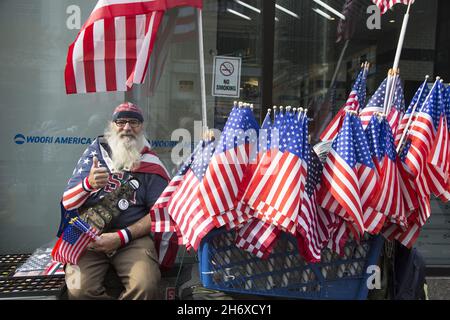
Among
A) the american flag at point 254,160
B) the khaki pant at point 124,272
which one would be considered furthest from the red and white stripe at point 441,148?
the khaki pant at point 124,272

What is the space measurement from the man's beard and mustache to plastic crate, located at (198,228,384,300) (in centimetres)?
124

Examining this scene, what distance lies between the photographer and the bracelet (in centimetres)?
350

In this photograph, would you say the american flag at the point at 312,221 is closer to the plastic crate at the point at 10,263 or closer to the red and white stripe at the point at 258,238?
the red and white stripe at the point at 258,238

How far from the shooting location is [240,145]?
2645mm

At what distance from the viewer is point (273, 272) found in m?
2.62

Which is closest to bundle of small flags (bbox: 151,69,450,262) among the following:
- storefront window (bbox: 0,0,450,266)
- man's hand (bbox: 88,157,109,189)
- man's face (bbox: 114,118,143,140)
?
man's hand (bbox: 88,157,109,189)

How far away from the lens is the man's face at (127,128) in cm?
369

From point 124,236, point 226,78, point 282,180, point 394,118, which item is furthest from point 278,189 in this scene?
point 226,78

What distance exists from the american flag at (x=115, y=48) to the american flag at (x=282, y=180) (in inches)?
57.6

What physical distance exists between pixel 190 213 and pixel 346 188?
0.86 meters

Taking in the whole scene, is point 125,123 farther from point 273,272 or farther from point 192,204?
point 273,272

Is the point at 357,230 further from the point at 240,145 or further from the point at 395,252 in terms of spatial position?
the point at 240,145

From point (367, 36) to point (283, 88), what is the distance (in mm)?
1274

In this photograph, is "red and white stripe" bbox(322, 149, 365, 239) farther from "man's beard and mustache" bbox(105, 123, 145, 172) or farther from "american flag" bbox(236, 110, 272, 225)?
"man's beard and mustache" bbox(105, 123, 145, 172)
